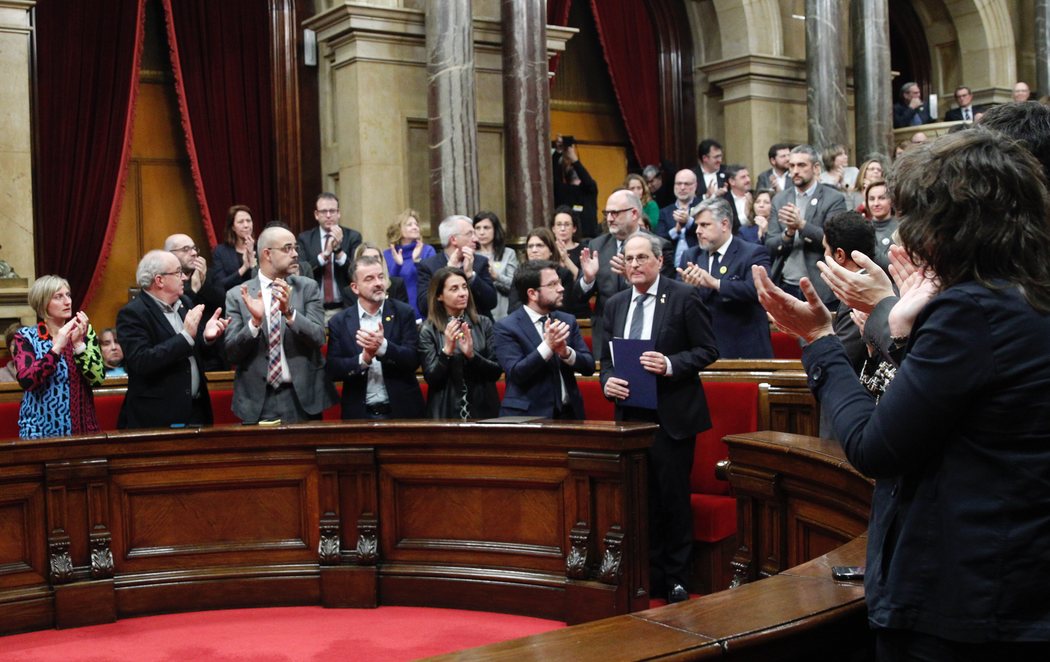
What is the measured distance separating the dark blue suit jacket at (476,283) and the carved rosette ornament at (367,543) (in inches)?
59.6

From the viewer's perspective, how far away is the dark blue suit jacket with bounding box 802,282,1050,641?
158 cm

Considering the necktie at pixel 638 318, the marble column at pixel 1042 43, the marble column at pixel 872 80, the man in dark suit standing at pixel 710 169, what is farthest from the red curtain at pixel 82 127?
the marble column at pixel 1042 43

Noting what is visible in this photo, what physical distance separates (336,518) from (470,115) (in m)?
4.02

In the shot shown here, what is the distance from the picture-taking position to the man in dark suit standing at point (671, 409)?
474cm

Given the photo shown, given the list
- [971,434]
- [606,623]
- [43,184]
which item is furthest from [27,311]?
[971,434]

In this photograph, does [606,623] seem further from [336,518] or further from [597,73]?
[597,73]

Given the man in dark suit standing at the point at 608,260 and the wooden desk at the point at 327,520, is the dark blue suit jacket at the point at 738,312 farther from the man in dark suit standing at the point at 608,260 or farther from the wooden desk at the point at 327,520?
the wooden desk at the point at 327,520

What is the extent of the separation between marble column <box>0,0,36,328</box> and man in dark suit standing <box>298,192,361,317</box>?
69.4 inches

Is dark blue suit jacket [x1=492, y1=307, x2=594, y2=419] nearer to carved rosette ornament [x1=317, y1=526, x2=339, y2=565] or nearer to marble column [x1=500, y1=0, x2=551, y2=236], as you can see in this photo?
carved rosette ornament [x1=317, y1=526, x2=339, y2=565]

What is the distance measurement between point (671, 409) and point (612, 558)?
2.34 feet

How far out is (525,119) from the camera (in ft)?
27.6

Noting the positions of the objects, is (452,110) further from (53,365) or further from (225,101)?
(53,365)

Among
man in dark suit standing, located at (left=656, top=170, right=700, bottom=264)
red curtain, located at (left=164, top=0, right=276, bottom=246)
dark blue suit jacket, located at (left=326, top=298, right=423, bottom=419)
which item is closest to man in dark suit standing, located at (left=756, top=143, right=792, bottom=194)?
man in dark suit standing, located at (left=656, top=170, right=700, bottom=264)

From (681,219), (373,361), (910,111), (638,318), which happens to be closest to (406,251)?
(681,219)
